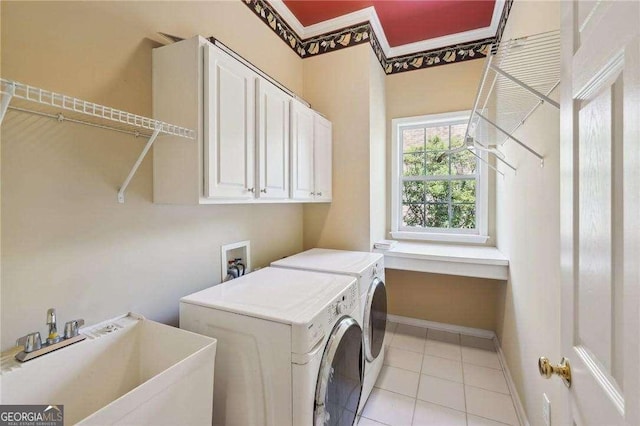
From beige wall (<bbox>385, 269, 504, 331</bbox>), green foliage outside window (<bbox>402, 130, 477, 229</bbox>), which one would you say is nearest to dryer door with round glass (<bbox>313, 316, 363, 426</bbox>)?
beige wall (<bbox>385, 269, 504, 331</bbox>)

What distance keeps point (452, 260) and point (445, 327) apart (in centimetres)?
98

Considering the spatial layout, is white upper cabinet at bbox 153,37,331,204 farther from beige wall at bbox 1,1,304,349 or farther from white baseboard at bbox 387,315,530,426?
white baseboard at bbox 387,315,530,426

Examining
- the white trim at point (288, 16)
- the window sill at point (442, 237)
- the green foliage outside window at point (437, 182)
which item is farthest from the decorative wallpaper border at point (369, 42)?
the window sill at point (442, 237)

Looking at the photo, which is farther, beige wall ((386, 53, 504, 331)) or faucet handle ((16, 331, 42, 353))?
beige wall ((386, 53, 504, 331))

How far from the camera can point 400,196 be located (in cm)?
310

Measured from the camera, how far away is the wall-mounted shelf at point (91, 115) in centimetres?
85

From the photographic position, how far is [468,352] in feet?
8.07

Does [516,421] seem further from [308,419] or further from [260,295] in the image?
[260,295]

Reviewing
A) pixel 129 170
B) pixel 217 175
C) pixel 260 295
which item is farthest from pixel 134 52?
pixel 260 295

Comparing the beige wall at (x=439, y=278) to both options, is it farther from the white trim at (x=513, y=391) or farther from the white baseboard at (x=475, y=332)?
the white trim at (x=513, y=391)

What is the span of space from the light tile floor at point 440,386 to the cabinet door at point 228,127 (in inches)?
65.2

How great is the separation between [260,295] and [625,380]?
1.22 metres

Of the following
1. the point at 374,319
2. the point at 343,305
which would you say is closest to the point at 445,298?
the point at 374,319

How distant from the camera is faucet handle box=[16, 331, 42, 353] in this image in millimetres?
891
